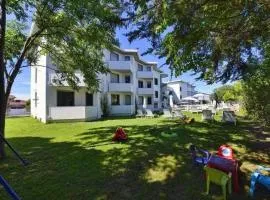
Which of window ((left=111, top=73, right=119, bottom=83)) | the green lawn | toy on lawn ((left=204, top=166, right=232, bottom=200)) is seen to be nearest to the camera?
toy on lawn ((left=204, top=166, right=232, bottom=200))

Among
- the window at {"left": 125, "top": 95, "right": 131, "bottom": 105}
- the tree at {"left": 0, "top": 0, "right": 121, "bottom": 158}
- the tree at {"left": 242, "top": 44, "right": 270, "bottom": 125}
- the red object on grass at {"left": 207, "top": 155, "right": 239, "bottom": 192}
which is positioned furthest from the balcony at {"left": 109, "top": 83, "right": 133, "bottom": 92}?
the red object on grass at {"left": 207, "top": 155, "right": 239, "bottom": 192}

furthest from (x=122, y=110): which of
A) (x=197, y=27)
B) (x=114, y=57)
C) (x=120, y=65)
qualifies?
(x=197, y=27)

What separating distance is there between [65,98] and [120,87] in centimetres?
898

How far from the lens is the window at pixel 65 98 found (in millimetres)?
24359

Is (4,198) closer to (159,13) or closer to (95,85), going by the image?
(159,13)

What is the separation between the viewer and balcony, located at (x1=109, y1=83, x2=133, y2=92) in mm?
31658

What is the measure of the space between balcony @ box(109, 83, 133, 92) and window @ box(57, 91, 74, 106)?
23.8 ft

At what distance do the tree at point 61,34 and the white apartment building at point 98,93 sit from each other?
6.47ft

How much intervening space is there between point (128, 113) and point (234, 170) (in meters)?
26.4

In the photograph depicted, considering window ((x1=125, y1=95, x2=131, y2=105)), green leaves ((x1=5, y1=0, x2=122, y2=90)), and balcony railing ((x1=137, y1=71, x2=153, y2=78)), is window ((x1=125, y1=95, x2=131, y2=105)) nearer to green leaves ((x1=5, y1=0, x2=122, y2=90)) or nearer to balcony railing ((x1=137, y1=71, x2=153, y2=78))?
balcony railing ((x1=137, y1=71, x2=153, y2=78))

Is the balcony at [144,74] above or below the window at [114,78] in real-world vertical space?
above

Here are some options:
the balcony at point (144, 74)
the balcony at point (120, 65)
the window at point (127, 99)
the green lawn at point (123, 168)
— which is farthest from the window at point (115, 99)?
the green lawn at point (123, 168)

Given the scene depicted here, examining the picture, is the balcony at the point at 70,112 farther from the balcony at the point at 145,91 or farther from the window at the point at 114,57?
the balcony at the point at 145,91

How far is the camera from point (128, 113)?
32.4 meters
